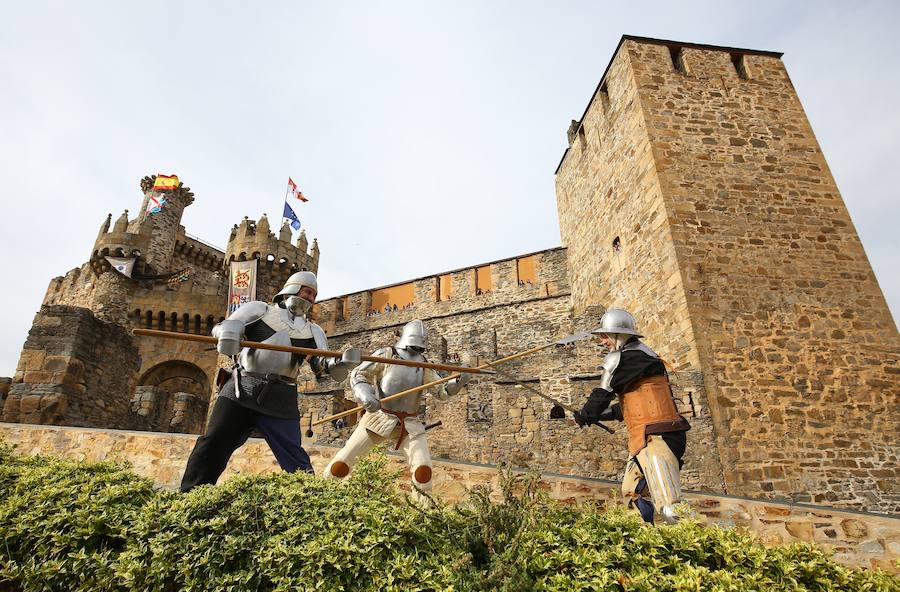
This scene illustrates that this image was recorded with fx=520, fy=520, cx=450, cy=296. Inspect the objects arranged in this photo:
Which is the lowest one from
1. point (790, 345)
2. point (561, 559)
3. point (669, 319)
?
point (561, 559)

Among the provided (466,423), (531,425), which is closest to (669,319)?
(531,425)

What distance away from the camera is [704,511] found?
3.92 metres

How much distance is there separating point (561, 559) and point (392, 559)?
88 cm

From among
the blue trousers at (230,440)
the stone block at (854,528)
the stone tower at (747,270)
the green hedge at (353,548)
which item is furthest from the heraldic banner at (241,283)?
the stone block at (854,528)

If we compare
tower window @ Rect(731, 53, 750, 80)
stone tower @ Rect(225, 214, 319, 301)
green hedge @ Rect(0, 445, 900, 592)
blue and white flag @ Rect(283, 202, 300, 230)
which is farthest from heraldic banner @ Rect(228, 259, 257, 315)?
tower window @ Rect(731, 53, 750, 80)

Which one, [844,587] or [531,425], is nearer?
[844,587]

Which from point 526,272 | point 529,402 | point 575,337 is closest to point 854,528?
point 575,337

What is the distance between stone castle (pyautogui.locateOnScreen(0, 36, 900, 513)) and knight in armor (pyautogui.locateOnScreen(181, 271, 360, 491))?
426 cm

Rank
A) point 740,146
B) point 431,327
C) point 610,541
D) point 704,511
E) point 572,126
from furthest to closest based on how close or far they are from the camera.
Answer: point 431,327, point 572,126, point 740,146, point 704,511, point 610,541

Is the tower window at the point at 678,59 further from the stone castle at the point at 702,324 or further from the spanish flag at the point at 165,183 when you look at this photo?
the spanish flag at the point at 165,183

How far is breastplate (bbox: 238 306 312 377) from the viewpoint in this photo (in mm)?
4141

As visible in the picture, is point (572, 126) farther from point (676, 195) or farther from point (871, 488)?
point (871, 488)

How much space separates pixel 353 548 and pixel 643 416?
2263 mm

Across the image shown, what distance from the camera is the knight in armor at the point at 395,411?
4.14 m
